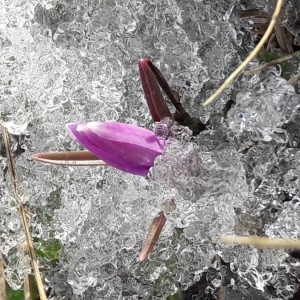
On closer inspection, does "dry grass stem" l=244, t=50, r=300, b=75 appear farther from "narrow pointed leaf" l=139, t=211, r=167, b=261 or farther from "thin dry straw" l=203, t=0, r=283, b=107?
"narrow pointed leaf" l=139, t=211, r=167, b=261

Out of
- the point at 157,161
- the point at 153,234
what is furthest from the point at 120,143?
the point at 153,234

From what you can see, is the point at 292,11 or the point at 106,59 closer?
the point at 292,11

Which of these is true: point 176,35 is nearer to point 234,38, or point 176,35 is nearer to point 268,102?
point 234,38

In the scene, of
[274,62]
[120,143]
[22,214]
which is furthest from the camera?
[22,214]

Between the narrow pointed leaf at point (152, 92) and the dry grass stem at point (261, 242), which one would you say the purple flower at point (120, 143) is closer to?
the narrow pointed leaf at point (152, 92)

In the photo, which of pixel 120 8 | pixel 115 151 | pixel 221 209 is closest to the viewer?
pixel 115 151

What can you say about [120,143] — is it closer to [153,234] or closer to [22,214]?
[153,234]

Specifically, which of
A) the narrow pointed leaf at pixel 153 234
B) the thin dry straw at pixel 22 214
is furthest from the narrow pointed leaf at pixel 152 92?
the thin dry straw at pixel 22 214

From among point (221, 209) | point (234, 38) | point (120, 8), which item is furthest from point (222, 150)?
point (120, 8)
